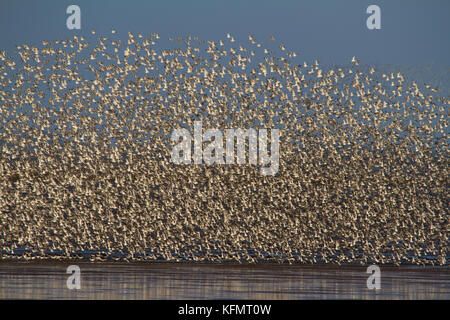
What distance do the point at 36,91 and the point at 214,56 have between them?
2.81 m

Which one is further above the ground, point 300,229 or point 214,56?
point 214,56

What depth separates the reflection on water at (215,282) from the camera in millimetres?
8984

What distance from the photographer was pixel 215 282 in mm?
10398

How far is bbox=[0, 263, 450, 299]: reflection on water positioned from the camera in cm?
898

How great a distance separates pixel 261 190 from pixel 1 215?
407cm
